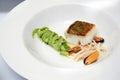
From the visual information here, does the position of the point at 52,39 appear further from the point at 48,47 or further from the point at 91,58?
the point at 91,58

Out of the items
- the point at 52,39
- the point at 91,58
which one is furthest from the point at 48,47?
the point at 91,58

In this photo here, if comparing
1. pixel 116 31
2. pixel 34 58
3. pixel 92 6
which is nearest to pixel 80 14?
pixel 92 6

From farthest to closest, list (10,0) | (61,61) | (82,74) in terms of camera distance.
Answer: (10,0), (61,61), (82,74)

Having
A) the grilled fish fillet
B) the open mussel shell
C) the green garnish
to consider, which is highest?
the grilled fish fillet

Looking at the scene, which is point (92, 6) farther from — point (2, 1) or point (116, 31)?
point (2, 1)

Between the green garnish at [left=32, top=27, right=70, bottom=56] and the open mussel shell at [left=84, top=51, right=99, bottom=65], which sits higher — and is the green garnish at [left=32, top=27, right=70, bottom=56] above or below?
above
